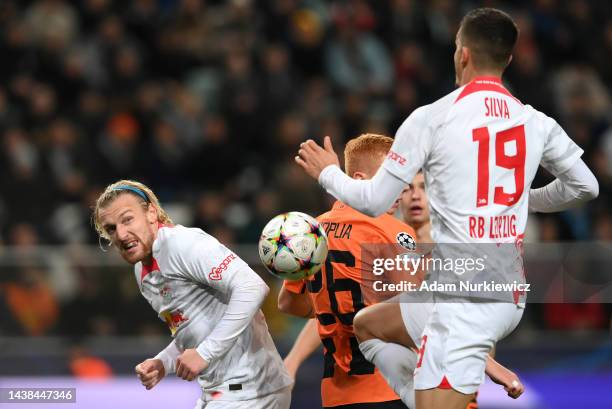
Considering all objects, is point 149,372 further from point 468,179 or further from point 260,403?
point 468,179

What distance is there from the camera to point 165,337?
9609 millimetres

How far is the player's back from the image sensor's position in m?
5.45

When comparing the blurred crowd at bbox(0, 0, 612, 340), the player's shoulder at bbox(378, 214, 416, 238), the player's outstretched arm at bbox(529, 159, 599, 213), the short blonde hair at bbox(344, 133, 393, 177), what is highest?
the blurred crowd at bbox(0, 0, 612, 340)

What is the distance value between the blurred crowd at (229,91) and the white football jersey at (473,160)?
6.28 meters

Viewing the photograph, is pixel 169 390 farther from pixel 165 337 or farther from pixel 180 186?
pixel 180 186

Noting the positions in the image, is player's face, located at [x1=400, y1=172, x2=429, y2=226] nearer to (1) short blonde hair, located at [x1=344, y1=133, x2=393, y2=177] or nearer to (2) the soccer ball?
(1) short blonde hair, located at [x1=344, y1=133, x2=393, y2=177]

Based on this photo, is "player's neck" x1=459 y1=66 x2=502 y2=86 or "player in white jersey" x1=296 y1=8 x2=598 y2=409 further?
"player's neck" x1=459 y1=66 x2=502 y2=86

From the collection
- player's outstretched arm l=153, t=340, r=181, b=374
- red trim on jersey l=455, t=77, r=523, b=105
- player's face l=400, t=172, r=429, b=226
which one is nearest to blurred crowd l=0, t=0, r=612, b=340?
player's face l=400, t=172, r=429, b=226

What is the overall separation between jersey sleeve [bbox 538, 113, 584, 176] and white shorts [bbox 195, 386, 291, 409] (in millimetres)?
1718

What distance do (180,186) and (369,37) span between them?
9.92ft

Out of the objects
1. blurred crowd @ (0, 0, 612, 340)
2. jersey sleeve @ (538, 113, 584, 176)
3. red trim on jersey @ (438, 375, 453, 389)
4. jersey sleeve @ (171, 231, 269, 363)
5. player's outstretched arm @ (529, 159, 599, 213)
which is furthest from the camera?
blurred crowd @ (0, 0, 612, 340)

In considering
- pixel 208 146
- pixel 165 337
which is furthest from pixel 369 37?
pixel 165 337

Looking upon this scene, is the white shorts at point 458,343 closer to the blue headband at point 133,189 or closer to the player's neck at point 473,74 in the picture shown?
the player's neck at point 473,74

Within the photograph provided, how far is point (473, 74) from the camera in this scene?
14.8 feet
